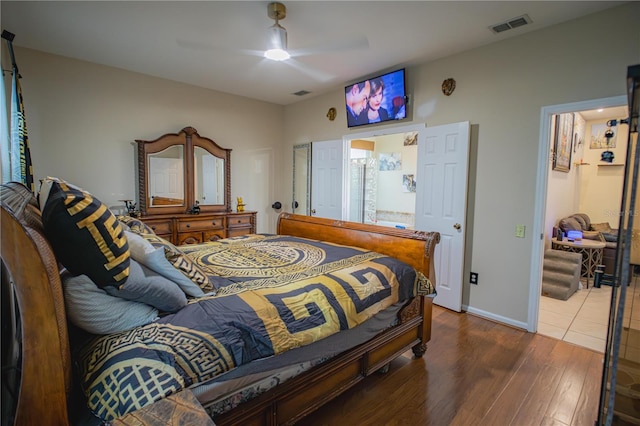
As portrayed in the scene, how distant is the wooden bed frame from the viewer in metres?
0.83

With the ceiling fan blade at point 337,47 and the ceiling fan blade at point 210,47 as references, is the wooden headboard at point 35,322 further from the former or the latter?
the ceiling fan blade at point 337,47

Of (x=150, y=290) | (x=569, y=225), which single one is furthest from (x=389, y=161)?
(x=150, y=290)

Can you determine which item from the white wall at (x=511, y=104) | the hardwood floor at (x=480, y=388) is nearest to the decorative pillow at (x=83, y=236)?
the hardwood floor at (x=480, y=388)

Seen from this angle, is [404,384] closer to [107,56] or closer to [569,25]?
[569,25]

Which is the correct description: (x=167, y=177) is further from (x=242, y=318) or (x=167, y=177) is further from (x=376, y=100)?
(x=242, y=318)

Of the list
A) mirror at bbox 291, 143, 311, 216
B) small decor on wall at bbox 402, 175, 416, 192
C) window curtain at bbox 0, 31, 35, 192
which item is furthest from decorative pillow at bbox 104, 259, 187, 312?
small decor on wall at bbox 402, 175, 416, 192

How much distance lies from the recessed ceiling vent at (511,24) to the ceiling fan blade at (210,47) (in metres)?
2.32

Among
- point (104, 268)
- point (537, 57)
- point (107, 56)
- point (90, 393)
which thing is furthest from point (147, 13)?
point (537, 57)

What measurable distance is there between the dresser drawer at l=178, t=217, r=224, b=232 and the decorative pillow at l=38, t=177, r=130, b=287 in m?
3.27

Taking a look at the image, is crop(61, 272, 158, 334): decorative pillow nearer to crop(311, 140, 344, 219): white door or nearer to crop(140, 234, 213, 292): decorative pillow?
crop(140, 234, 213, 292): decorative pillow

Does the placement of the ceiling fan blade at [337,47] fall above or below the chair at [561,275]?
above

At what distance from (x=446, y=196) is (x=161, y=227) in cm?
359

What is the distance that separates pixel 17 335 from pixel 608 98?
388 cm

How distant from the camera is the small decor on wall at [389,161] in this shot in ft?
22.4
